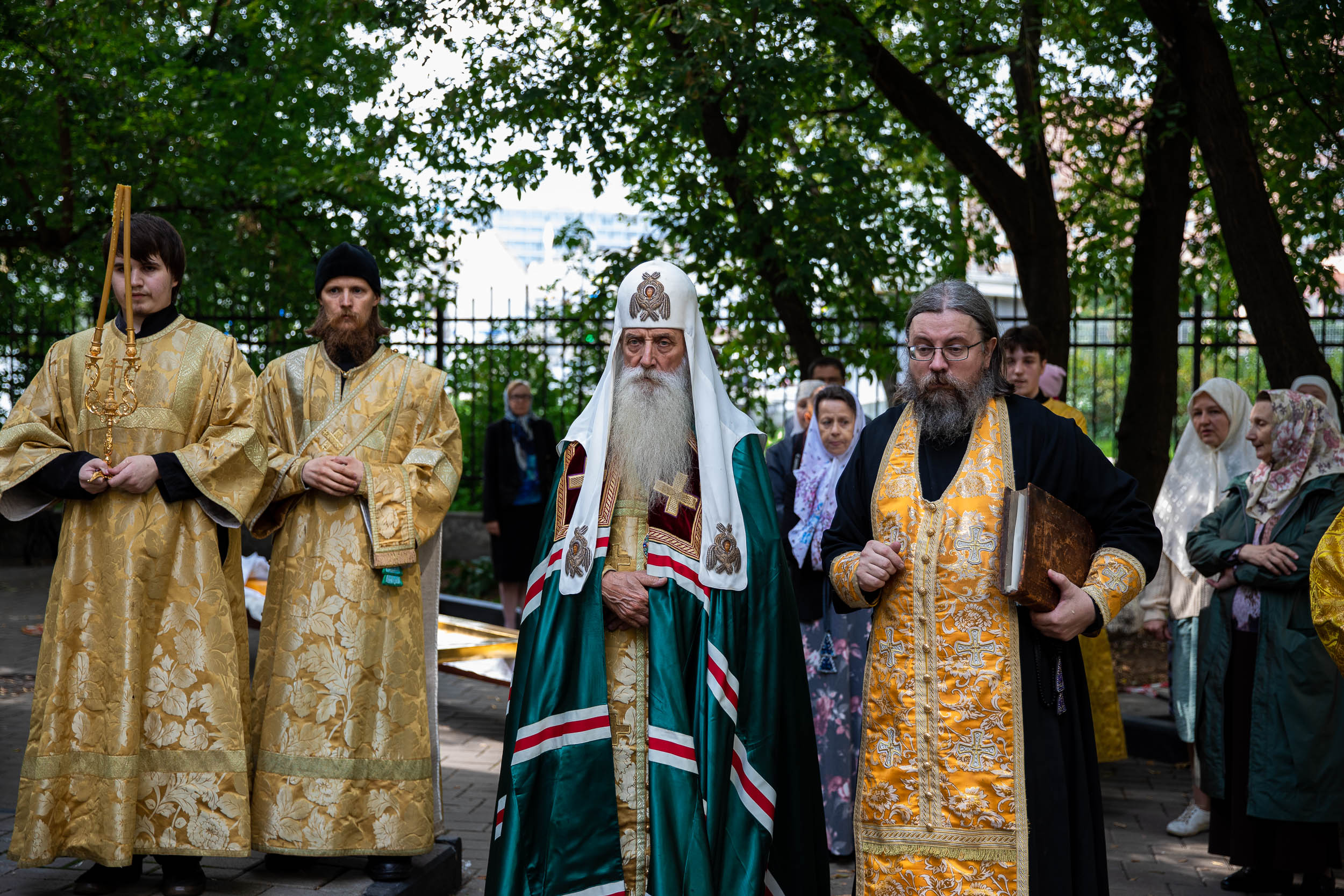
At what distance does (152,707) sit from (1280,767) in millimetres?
4201

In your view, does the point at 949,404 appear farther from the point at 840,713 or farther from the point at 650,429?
the point at 840,713

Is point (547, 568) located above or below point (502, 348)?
below

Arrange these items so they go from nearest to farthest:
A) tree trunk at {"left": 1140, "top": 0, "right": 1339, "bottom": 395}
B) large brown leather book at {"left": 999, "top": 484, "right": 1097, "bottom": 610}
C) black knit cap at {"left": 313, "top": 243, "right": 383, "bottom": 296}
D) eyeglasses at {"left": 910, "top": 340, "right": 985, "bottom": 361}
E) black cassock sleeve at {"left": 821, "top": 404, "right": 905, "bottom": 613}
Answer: large brown leather book at {"left": 999, "top": 484, "right": 1097, "bottom": 610} → eyeglasses at {"left": 910, "top": 340, "right": 985, "bottom": 361} → black cassock sleeve at {"left": 821, "top": 404, "right": 905, "bottom": 613} → black knit cap at {"left": 313, "top": 243, "right": 383, "bottom": 296} → tree trunk at {"left": 1140, "top": 0, "right": 1339, "bottom": 395}

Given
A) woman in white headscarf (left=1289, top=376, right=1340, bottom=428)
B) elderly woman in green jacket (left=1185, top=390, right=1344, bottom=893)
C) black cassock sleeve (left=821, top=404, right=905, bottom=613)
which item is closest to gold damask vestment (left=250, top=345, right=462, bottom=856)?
black cassock sleeve (left=821, top=404, right=905, bottom=613)

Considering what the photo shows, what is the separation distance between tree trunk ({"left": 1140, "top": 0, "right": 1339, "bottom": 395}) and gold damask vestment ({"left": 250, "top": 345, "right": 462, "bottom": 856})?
4792 millimetres

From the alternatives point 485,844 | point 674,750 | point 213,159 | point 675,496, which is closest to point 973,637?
point 674,750

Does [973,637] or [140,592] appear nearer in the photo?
[973,637]

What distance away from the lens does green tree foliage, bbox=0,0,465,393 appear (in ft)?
34.0

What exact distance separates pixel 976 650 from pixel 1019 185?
7.42m

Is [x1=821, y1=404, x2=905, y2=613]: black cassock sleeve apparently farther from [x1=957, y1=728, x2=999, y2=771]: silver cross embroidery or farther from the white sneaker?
the white sneaker

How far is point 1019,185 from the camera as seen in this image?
9.80 meters

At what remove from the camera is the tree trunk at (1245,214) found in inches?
272

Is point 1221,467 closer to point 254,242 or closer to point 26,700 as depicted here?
point 26,700

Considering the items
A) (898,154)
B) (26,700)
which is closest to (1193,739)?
(898,154)
